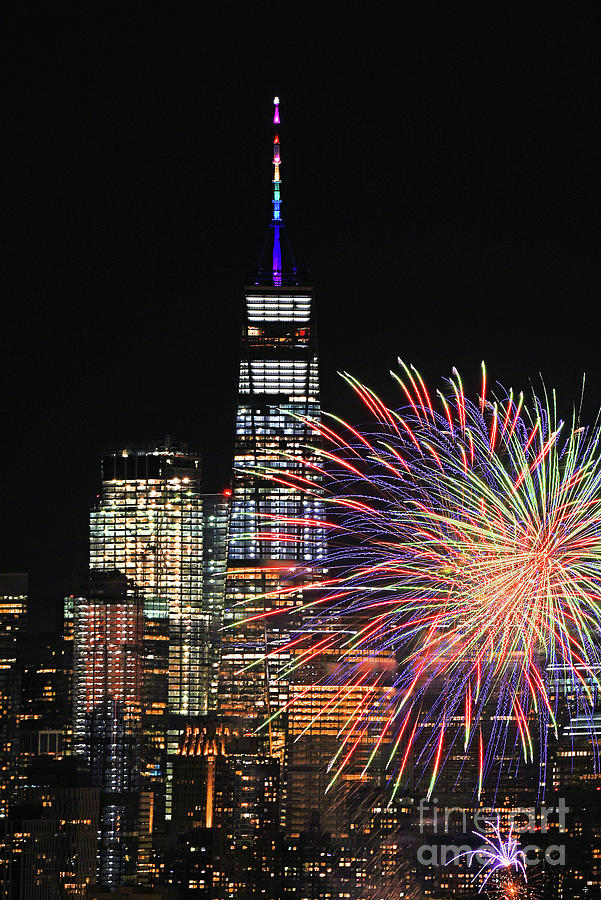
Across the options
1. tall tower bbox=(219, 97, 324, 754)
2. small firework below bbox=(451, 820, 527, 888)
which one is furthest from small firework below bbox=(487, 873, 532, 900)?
tall tower bbox=(219, 97, 324, 754)

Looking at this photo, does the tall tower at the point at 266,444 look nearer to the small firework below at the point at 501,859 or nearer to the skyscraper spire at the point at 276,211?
the skyscraper spire at the point at 276,211

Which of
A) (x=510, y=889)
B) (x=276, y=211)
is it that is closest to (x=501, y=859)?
→ (x=510, y=889)

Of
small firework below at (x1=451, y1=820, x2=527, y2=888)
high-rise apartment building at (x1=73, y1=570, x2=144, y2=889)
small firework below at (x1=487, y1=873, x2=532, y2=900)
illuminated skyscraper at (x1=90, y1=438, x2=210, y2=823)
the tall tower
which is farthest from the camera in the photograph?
illuminated skyscraper at (x1=90, y1=438, x2=210, y2=823)

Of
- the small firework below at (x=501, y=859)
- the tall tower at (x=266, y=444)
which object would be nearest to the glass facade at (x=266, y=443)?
the tall tower at (x=266, y=444)

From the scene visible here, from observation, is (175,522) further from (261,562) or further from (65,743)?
(65,743)

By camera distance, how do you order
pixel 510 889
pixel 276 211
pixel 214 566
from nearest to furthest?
pixel 510 889 < pixel 276 211 < pixel 214 566

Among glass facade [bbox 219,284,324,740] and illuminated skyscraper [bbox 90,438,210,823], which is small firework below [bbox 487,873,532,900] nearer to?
glass facade [bbox 219,284,324,740]

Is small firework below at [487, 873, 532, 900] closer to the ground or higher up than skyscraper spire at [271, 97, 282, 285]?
closer to the ground

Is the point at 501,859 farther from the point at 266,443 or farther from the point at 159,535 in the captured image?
the point at 159,535
